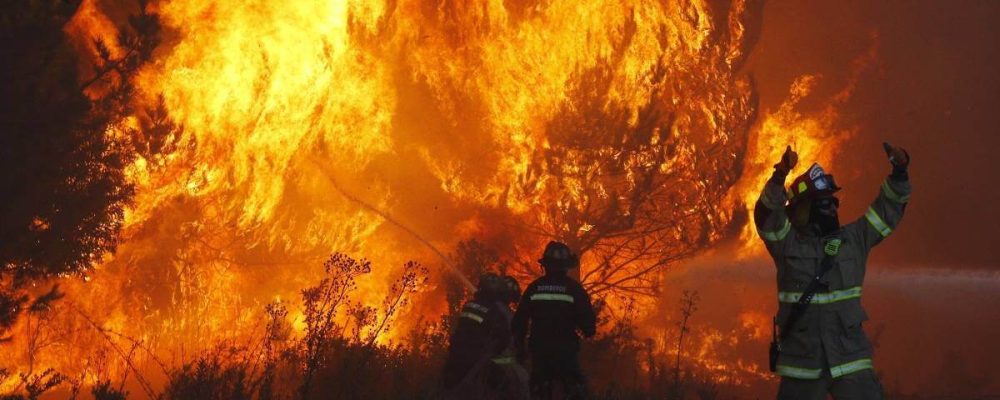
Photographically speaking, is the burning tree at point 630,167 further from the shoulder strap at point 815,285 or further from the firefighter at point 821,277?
the shoulder strap at point 815,285

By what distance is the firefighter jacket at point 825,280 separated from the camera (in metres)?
5.66

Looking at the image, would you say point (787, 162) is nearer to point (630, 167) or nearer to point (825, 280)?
point (825, 280)

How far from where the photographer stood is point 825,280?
5820 mm

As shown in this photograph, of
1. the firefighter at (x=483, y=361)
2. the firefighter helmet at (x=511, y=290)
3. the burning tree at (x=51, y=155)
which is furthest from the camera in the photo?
the burning tree at (x=51, y=155)

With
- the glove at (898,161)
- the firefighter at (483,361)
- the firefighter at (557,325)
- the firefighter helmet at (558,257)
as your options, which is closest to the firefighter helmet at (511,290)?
the firefighter at (483,361)

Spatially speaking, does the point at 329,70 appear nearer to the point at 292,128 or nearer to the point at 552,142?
the point at 292,128

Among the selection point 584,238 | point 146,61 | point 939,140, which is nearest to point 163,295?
point 146,61

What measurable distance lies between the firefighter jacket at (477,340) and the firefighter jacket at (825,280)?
2916mm

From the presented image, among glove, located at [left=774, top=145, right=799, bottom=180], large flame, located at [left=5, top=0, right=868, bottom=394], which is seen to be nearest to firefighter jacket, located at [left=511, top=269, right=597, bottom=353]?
glove, located at [left=774, top=145, right=799, bottom=180]

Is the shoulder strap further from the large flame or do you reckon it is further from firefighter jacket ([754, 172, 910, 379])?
the large flame

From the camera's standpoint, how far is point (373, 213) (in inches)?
609

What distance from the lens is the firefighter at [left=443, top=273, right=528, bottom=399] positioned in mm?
7855

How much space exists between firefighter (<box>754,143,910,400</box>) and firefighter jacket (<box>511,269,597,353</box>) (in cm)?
204

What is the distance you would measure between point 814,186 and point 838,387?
1.43 metres
